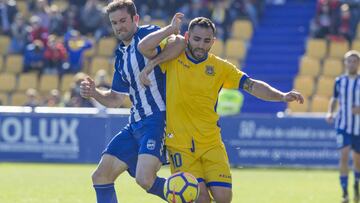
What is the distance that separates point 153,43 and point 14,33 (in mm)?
17928

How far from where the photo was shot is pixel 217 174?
9.43 m

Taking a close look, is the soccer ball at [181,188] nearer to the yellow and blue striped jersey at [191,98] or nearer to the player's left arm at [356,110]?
the yellow and blue striped jersey at [191,98]

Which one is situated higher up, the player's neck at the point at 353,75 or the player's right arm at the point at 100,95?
the player's neck at the point at 353,75

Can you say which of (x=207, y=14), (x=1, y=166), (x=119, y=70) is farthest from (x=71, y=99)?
(x=119, y=70)

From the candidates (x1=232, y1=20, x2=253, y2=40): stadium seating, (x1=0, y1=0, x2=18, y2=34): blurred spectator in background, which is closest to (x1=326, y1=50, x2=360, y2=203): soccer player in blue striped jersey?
(x1=232, y1=20, x2=253, y2=40): stadium seating

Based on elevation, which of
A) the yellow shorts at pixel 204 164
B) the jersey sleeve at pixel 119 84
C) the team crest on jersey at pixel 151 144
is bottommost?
the yellow shorts at pixel 204 164

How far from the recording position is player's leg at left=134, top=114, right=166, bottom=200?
9.20 m

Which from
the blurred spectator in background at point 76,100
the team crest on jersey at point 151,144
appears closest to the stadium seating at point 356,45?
the blurred spectator in background at point 76,100

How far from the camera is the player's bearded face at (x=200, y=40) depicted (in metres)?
9.19

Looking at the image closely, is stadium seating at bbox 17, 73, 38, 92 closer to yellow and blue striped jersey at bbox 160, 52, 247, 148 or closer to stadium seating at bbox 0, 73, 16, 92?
stadium seating at bbox 0, 73, 16, 92

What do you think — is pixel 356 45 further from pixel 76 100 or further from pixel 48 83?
pixel 48 83

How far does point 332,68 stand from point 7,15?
Result: 9.19 m

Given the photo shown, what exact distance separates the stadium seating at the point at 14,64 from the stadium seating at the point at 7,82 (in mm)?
454

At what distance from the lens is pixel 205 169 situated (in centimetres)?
950
